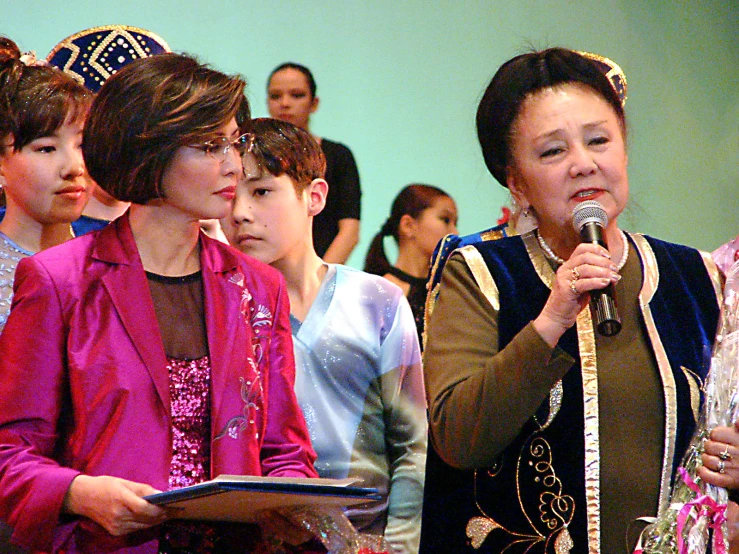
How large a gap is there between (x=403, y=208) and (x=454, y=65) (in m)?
0.84

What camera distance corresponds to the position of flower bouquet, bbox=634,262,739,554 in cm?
159

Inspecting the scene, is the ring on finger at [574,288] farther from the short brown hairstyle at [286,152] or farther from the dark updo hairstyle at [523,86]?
the short brown hairstyle at [286,152]

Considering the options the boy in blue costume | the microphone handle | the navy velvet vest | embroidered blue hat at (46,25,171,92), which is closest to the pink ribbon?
the navy velvet vest

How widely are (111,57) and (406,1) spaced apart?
8.74ft

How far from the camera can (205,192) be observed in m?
1.89

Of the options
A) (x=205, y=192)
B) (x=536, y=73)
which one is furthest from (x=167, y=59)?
(x=536, y=73)

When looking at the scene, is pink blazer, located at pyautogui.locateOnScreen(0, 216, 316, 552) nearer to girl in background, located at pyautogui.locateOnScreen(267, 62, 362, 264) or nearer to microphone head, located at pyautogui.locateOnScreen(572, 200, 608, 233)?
microphone head, located at pyautogui.locateOnScreen(572, 200, 608, 233)

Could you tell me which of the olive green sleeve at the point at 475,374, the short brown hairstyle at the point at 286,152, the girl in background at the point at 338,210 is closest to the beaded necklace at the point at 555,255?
the olive green sleeve at the point at 475,374

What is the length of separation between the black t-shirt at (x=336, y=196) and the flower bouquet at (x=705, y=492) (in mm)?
2620

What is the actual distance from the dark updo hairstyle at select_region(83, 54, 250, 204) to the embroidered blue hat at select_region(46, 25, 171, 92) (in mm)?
836

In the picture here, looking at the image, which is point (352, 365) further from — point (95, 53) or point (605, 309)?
point (95, 53)

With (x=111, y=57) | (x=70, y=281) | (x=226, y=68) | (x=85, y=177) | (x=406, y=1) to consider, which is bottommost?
(x=70, y=281)

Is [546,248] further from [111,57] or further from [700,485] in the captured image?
[111,57]

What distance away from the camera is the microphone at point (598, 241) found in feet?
5.37
